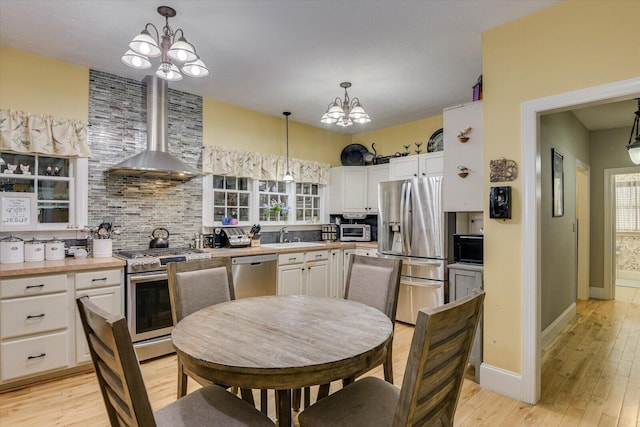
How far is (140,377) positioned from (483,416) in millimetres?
2147

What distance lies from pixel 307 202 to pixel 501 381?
3.51 m

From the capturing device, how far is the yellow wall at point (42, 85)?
2.92 m

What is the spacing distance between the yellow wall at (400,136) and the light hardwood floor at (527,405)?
287 centimetres

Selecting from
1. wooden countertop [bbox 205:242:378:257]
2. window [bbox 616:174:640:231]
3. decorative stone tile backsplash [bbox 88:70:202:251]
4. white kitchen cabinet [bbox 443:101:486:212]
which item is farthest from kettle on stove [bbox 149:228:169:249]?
window [bbox 616:174:640:231]

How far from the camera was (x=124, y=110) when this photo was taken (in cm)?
349

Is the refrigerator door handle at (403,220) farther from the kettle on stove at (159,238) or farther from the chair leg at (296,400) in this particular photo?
the kettle on stove at (159,238)

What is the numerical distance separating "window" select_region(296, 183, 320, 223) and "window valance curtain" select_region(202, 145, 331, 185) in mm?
179

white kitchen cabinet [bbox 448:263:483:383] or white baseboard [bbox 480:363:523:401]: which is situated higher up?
white kitchen cabinet [bbox 448:263:483:383]

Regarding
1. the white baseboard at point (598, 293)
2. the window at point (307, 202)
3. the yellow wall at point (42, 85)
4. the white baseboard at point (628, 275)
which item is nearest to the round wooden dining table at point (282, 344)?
the yellow wall at point (42, 85)

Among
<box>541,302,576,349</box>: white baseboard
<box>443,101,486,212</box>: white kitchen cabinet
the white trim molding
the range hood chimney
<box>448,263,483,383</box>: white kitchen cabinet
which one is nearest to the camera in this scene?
the white trim molding

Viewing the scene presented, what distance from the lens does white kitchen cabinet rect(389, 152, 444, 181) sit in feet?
13.6

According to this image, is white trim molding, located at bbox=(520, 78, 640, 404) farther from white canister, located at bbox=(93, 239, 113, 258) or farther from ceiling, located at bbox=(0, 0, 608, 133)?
white canister, located at bbox=(93, 239, 113, 258)

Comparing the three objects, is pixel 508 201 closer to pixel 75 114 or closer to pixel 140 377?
pixel 140 377

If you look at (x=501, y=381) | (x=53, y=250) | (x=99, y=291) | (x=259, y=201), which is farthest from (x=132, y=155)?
(x=501, y=381)
